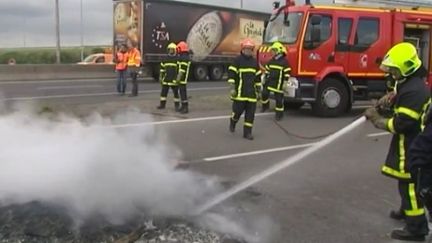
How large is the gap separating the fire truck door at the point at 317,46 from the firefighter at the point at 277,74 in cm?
60

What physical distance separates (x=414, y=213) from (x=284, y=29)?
31.6 ft

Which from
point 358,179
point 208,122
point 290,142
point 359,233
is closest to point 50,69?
point 208,122

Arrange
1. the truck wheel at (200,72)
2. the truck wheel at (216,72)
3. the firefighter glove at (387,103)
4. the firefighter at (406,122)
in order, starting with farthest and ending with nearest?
the truck wheel at (216,72)
the truck wheel at (200,72)
the firefighter glove at (387,103)
the firefighter at (406,122)

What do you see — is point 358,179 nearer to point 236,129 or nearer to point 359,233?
point 359,233

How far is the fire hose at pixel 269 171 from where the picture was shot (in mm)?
5829

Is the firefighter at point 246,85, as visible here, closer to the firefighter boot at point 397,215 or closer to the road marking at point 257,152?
the road marking at point 257,152

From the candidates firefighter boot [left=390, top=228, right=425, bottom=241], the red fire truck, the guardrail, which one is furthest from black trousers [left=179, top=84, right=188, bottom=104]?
the guardrail

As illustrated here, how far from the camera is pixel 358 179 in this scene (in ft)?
26.1

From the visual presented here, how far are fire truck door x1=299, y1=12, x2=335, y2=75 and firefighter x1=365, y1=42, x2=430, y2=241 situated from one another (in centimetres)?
868

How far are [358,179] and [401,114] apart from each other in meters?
2.86

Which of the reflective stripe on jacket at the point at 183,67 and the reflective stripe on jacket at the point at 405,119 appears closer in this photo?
the reflective stripe on jacket at the point at 405,119

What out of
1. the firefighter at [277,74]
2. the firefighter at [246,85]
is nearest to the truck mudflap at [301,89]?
the firefighter at [277,74]

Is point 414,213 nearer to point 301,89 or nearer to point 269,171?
point 269,171

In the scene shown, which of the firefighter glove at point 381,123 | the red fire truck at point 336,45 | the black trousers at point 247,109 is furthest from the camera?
the red fire truck at point 336,45
